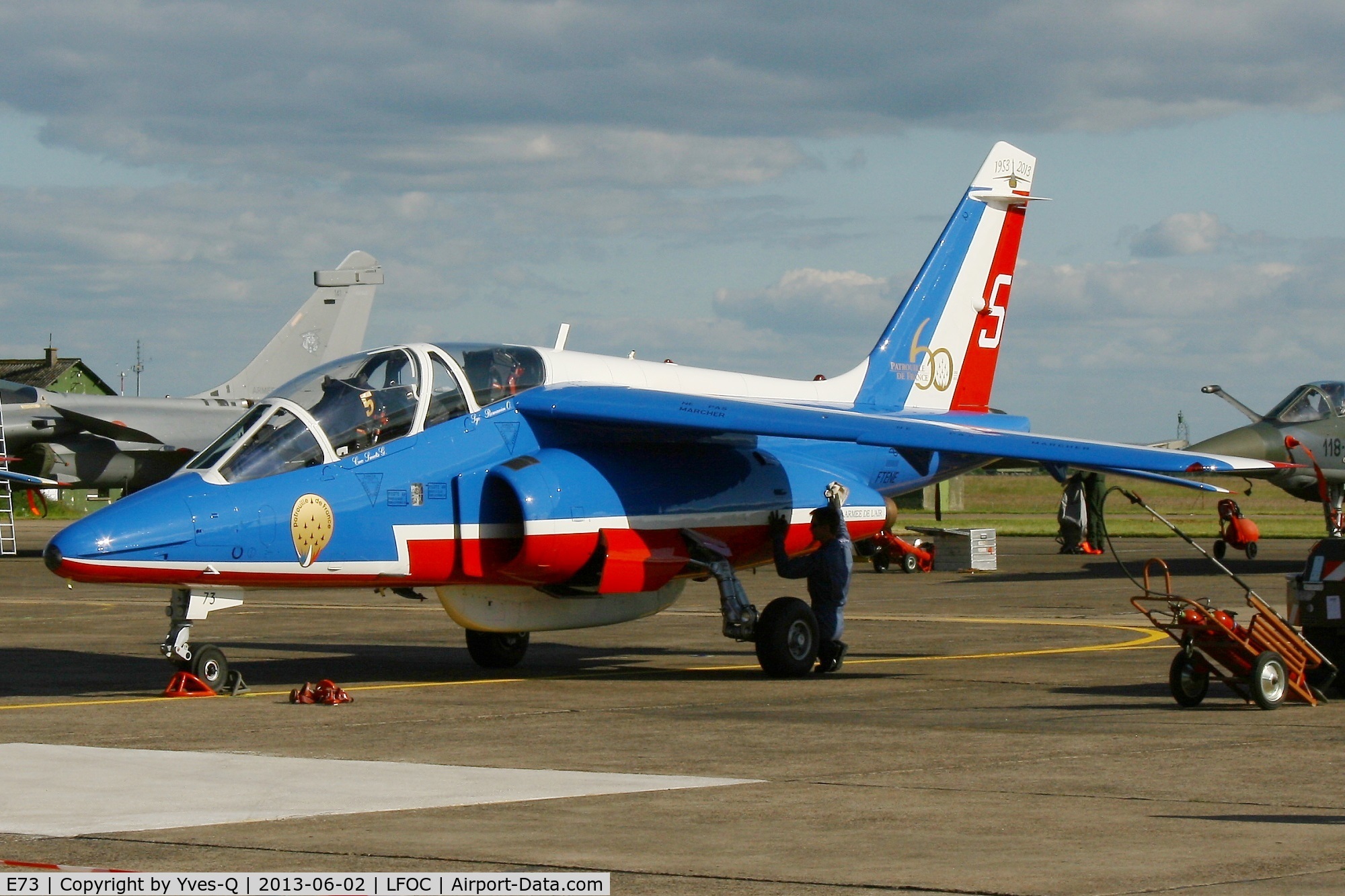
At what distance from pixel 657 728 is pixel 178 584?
3.95m

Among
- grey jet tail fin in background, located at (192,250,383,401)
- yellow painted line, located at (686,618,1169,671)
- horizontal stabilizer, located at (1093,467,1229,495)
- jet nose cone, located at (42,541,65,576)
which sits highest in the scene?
grey jet tail fin in background, located at (192,250,383,401)

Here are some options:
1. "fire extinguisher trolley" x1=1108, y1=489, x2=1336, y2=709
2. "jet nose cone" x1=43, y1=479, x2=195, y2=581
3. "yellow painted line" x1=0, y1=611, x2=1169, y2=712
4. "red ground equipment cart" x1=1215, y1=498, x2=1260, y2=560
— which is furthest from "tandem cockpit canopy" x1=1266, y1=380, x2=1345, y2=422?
"jet nose cone" x1=43, y1=479, x2=195, y2=581

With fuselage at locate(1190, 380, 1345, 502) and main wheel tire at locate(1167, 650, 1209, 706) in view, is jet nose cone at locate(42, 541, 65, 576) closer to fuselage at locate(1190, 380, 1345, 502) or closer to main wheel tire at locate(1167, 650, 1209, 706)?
main wheel tire at locate(1167, 650, 1209, 706)

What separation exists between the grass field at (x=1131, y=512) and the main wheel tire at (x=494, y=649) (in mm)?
15951

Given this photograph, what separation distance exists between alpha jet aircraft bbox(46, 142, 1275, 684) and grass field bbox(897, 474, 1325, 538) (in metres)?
15.4

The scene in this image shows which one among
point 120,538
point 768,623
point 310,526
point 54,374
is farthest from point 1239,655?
point 54,374

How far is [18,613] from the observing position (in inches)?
925

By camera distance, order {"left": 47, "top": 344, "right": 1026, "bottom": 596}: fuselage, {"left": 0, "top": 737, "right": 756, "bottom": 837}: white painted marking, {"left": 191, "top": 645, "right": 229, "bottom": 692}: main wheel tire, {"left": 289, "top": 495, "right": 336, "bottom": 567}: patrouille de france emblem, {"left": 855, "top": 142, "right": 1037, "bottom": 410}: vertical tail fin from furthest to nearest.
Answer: {"left": 855, "top": 142, "right": 1037, "bottom": 410}: vertical tail fin < {"left": 191, "top": 645, "right": 229, "bottom": 692}: main wheel tire < {"left": 289, "top": 495, "right": 336, "bottom": 567}: patrouille de france emblem < {"left": 47, "top": 344, "right": 1026, "bottom": 596}: fuselage < {"left": 0, "top": 737, "right": 756, "bottom": 837}: white painted marking

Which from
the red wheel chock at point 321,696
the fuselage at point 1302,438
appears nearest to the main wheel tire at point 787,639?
the red wheel chock at point 321,696

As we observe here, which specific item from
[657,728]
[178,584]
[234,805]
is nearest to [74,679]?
[178,584]

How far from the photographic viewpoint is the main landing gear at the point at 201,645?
502 inches

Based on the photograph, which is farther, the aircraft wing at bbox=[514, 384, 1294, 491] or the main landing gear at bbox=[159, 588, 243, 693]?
the aircraft wing at bbox=[514, 384, 1294, 491]

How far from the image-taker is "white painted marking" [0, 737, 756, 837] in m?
7.61

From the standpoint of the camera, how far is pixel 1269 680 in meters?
11.5
